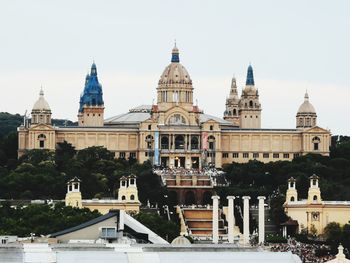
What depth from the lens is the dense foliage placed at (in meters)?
109

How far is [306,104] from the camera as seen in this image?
195 meters

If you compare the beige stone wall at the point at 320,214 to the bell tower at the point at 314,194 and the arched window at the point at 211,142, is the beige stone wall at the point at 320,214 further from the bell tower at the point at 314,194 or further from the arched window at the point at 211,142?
the arched window at the point at 211,142

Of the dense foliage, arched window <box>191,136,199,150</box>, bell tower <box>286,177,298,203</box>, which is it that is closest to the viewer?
the dense foliage

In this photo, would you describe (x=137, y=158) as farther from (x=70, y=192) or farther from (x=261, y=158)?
(x=70, y=192)

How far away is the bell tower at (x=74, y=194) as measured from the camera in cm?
14279

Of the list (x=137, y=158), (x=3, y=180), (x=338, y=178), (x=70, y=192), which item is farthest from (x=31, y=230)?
(x=137, y=158)

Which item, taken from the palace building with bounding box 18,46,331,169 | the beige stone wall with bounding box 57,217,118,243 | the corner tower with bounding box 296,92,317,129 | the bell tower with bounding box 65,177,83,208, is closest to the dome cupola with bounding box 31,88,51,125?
the palace building with bounding box 18,46,331,169

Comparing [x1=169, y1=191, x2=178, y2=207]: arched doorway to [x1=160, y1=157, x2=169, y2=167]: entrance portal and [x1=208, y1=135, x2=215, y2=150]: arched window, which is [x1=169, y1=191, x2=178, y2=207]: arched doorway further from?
[x1=208, y1=135, x2=215, y2=150]: arched window

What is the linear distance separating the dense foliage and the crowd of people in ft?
37.5

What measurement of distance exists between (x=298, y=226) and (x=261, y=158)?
4447cm

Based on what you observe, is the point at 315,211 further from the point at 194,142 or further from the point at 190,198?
the point at 194,142

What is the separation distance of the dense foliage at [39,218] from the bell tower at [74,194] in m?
9.00

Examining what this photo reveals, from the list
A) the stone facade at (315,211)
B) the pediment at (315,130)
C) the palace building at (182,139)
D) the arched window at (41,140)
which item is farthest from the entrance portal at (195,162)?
the stone facade at (315,211)

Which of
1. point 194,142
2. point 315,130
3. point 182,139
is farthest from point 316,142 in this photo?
point 182,139
